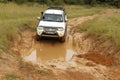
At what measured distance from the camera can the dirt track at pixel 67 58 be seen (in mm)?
12836

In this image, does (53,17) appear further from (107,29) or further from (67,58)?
(67,58)

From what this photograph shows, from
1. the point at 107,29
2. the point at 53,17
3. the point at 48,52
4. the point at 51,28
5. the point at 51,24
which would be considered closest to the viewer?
the point at 48,52

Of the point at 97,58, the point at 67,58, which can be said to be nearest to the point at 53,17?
the point at 67,58

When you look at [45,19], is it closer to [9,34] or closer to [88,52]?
[9,34]

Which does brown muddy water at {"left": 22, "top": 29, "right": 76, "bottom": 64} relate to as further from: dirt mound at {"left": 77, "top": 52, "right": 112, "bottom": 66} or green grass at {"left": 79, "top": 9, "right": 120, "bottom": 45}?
green grass at {"left": 79, "top": 9, "right": 120, "bottom": 45}

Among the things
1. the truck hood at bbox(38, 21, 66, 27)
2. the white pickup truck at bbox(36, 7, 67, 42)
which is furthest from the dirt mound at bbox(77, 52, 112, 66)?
the truck hood at bbox(38, 21, 66, 27)

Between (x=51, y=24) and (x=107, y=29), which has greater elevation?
(x=51, y=24)

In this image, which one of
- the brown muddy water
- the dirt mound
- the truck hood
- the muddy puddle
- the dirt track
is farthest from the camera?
the truck hood

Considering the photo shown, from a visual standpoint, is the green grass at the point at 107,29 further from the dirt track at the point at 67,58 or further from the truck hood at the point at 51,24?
the truck hood at the point at 51,24

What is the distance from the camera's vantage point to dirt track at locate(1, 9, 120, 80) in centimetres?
1284

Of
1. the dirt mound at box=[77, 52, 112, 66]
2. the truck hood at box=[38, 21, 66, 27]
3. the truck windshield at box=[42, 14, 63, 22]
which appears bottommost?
the dirt mound at box=[77, 52, 112, 66]

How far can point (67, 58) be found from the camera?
15547 mm

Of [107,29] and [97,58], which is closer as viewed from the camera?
[97,58]

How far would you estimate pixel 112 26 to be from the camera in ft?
64.1
